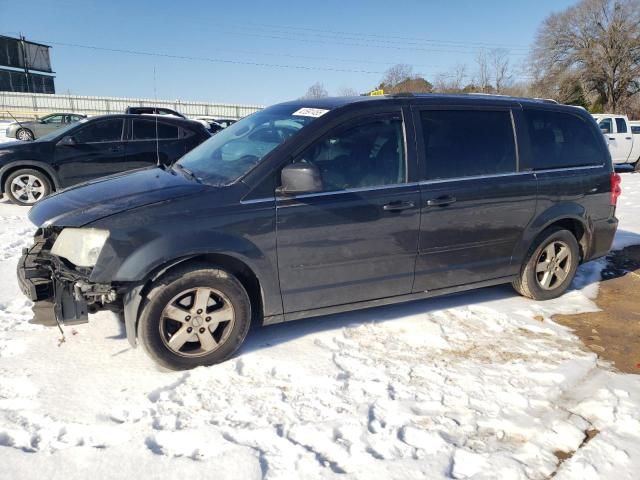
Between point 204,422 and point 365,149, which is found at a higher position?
point 365,149

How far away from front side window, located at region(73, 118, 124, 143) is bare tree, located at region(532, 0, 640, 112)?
39115mm

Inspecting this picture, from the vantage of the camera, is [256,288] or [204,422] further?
[256,288]

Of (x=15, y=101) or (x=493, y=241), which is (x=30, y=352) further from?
(x=15, y=101)

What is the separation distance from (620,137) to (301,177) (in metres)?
16.5

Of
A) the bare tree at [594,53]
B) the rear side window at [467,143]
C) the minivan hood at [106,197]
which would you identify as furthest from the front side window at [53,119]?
the bare tree at [594,53]

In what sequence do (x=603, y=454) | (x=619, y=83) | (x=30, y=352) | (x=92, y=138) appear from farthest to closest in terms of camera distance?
(x=619, y=83) < (x=92, y=138) < (x=30, y=352) < (x=603, y=454)

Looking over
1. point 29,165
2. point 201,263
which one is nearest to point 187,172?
point 201,263

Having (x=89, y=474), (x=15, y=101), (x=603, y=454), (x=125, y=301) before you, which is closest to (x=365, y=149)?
(x=125, y=301)

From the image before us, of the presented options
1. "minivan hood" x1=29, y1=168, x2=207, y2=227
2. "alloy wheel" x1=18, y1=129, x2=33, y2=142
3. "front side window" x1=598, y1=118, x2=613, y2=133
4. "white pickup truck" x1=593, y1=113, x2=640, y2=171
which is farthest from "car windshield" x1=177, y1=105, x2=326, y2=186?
"alloy wheel" x1=18, y1=129, x2=33, y2=142

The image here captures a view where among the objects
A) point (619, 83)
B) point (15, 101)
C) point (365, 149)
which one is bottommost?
point (365, 149)

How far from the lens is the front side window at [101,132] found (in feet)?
27.1

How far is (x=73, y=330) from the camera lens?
3768mm

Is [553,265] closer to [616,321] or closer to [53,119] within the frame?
[616,321]

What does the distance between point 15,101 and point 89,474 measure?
45844mm
